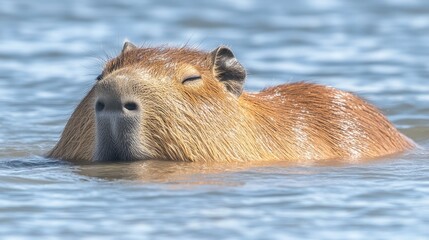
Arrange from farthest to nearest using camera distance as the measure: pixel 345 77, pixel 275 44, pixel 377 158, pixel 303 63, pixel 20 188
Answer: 1. pixel 275 44
2. pixel 303 63
3. pixel 345 77
4. pixel 377 158
5. pixel 20 188

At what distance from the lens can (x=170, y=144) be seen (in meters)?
8.19

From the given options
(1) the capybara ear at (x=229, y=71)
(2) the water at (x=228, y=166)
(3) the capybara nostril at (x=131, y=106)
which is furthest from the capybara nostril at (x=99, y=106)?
(1) the capybara ear at (x=229, y=71)

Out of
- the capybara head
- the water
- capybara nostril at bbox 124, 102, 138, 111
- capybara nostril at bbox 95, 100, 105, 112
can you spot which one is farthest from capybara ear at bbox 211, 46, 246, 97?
capybara nostril at bbox 95, 100, 105, 112

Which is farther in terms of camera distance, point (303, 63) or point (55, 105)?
point (303, 63)

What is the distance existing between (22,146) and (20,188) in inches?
87.7

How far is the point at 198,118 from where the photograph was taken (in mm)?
8266

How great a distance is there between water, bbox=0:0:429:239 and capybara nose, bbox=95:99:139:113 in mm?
453

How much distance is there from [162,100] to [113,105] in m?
0.44

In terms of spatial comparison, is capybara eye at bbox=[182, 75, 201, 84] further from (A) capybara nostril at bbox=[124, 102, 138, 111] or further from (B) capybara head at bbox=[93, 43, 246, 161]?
(A) capybara nostril at bbox=[124, 102, 138, 111]

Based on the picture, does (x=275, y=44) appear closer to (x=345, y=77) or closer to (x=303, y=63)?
(x=303, y=63)

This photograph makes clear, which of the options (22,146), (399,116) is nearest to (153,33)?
(399,116)

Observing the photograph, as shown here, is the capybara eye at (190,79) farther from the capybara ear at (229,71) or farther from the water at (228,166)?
the water at (228,166)

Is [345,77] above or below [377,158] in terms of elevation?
above

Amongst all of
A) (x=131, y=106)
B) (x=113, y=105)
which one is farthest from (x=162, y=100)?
(x=113, y=105)
